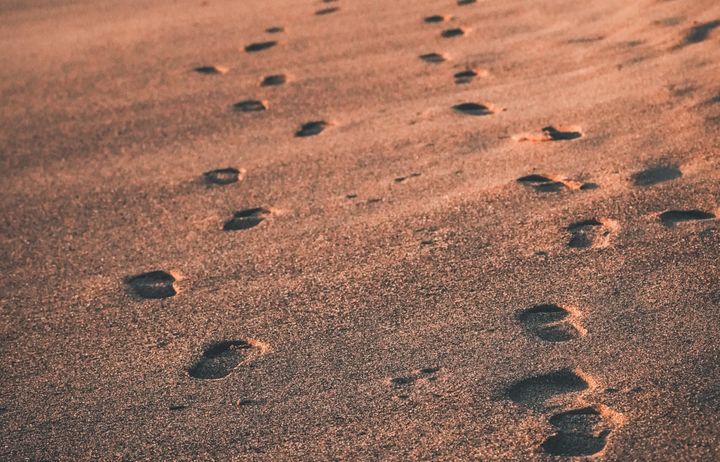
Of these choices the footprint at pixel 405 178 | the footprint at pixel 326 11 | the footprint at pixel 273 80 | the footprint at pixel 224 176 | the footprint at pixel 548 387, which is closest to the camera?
the footprint at pixel 548 387

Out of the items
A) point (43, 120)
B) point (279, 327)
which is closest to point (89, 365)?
point (279, 327)

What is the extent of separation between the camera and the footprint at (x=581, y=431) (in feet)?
7.72

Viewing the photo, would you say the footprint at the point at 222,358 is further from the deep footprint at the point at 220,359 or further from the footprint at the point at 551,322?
the footprint at the point at 551,322

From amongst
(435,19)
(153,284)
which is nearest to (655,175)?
(153,284)

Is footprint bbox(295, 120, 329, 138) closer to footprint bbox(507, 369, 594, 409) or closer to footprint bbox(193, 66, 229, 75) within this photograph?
footprint bbox(193, 66, 229, 75)

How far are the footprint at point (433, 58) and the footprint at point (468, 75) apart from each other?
0.76 feet

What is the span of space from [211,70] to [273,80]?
44cm

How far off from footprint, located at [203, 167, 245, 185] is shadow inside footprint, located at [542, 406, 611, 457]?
2.01 metres

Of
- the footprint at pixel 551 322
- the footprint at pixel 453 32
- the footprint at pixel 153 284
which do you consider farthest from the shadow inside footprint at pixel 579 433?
the footprint at pixel 453 32

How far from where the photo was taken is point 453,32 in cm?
536

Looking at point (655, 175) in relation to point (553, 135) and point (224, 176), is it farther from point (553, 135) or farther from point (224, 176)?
point (224, 176)

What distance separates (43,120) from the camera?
4.81 metres

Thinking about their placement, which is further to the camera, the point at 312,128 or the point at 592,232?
the point at 312,128

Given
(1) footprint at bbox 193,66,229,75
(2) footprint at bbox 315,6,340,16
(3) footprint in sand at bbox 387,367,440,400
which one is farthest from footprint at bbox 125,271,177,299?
(2) footprint at bbox 315,6,340,16
